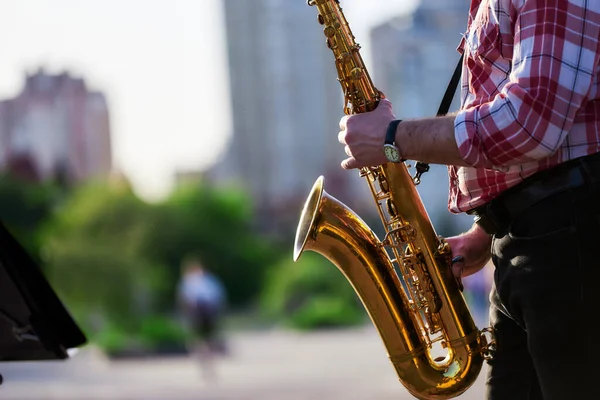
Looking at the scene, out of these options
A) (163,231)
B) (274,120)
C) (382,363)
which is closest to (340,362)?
(382,363)

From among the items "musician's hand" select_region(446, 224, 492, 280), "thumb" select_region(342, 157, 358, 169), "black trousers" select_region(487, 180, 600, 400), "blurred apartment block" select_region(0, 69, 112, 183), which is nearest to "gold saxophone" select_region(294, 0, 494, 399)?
"musician's hand" select_region(446, 224, 492, 280)

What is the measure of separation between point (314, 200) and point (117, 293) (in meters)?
25.7

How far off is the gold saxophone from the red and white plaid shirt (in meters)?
0.53

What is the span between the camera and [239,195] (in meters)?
44.2

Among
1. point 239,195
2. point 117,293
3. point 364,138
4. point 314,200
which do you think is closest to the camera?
point 364,138

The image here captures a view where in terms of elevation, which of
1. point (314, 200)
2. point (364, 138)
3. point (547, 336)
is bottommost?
point (547, 336)

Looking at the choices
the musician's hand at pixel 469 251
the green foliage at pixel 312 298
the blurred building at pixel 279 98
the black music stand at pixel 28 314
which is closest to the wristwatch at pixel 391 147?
the musician's hand at pixel 469 251

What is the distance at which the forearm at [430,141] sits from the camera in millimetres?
2496

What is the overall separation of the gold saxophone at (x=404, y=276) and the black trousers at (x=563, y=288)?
0.45 metres

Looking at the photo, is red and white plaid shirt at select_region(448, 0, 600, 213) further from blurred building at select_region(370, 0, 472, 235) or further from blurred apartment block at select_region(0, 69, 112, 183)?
blurred apartment block at select_region(0, 69, 112, 183)

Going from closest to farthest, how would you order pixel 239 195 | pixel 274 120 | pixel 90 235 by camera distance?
pixel 90 235 < pixel 239 195 < pixel 274 120

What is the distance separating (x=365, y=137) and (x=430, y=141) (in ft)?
0.67

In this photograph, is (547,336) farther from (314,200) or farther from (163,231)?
(163,231)

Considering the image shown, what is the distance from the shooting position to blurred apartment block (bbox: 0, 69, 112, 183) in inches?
2350
